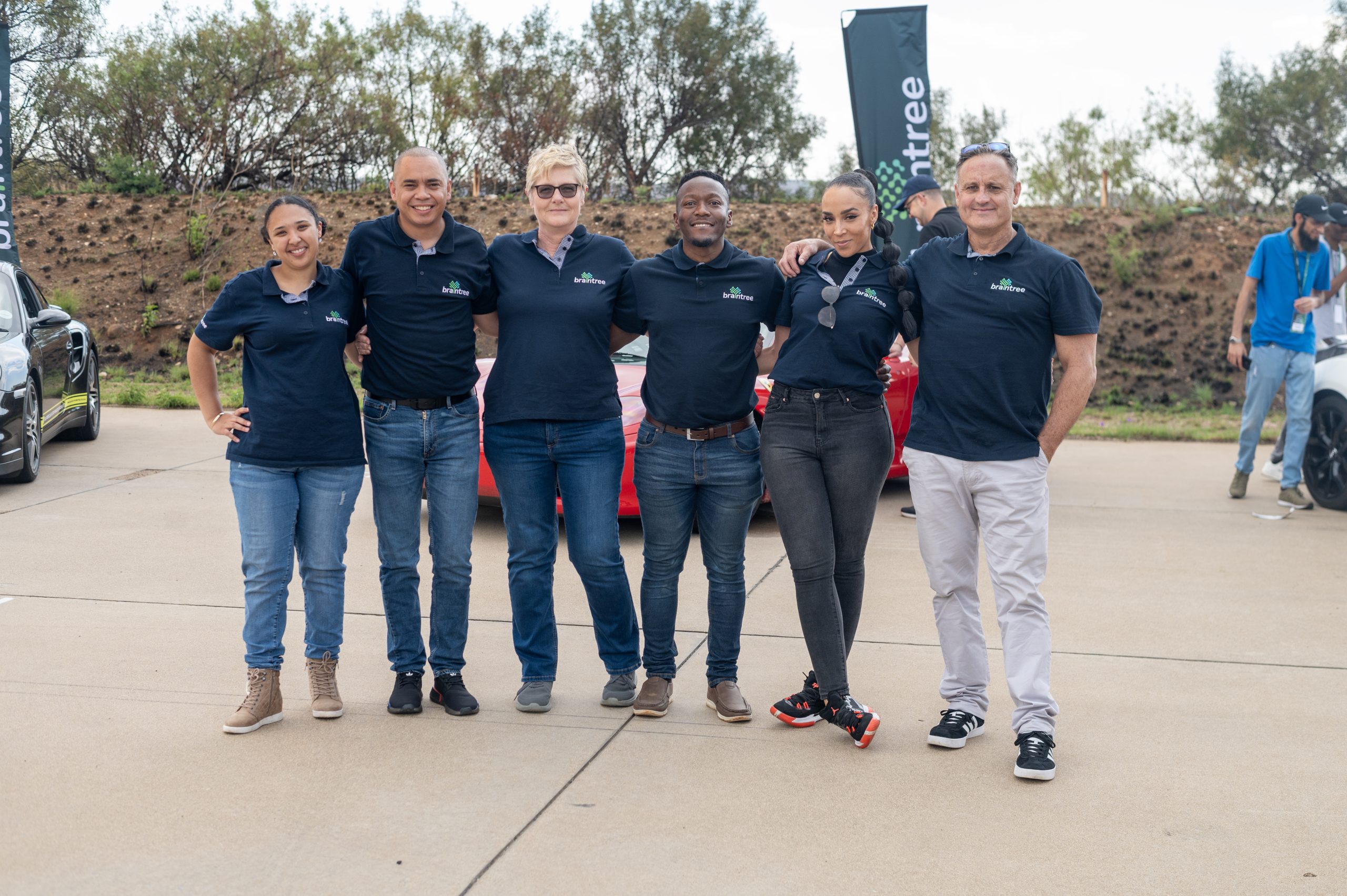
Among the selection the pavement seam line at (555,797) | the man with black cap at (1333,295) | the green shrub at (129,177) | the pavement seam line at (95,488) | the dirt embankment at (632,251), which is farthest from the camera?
the green shrub at (129,177)

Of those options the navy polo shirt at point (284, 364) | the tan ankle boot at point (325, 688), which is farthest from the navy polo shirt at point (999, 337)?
the tan ankle boot at point (325, 688)

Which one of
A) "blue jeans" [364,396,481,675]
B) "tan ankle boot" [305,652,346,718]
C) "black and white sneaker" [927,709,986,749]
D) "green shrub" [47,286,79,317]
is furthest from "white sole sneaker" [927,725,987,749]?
"green shrub" [47,286,79,317]

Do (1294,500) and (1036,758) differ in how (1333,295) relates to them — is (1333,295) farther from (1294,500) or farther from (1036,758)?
(1036,758)

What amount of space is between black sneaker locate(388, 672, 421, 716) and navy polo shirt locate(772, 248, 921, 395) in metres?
1.66

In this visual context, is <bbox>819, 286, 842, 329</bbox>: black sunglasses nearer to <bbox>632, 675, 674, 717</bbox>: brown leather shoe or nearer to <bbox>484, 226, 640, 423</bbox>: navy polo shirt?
<bbox>484, 226, 640, 423</bbox>: navy polo shirt

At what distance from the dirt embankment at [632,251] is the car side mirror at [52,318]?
10.6m

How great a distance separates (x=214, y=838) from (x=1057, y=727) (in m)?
2.68

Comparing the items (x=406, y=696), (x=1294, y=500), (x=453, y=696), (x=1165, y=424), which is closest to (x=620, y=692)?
(x=453, y=696)

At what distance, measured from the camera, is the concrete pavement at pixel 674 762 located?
3.13 metres

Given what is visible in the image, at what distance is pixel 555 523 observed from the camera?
14.5ft

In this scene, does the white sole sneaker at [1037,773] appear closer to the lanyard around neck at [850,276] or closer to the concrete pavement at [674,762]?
the concrete pavement at [674,762]

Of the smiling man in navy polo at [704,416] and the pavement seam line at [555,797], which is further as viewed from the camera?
the smiling man in navy polo at [704,416]

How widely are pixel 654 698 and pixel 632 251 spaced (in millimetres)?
17506

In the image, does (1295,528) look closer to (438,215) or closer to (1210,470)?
(1210,470)
